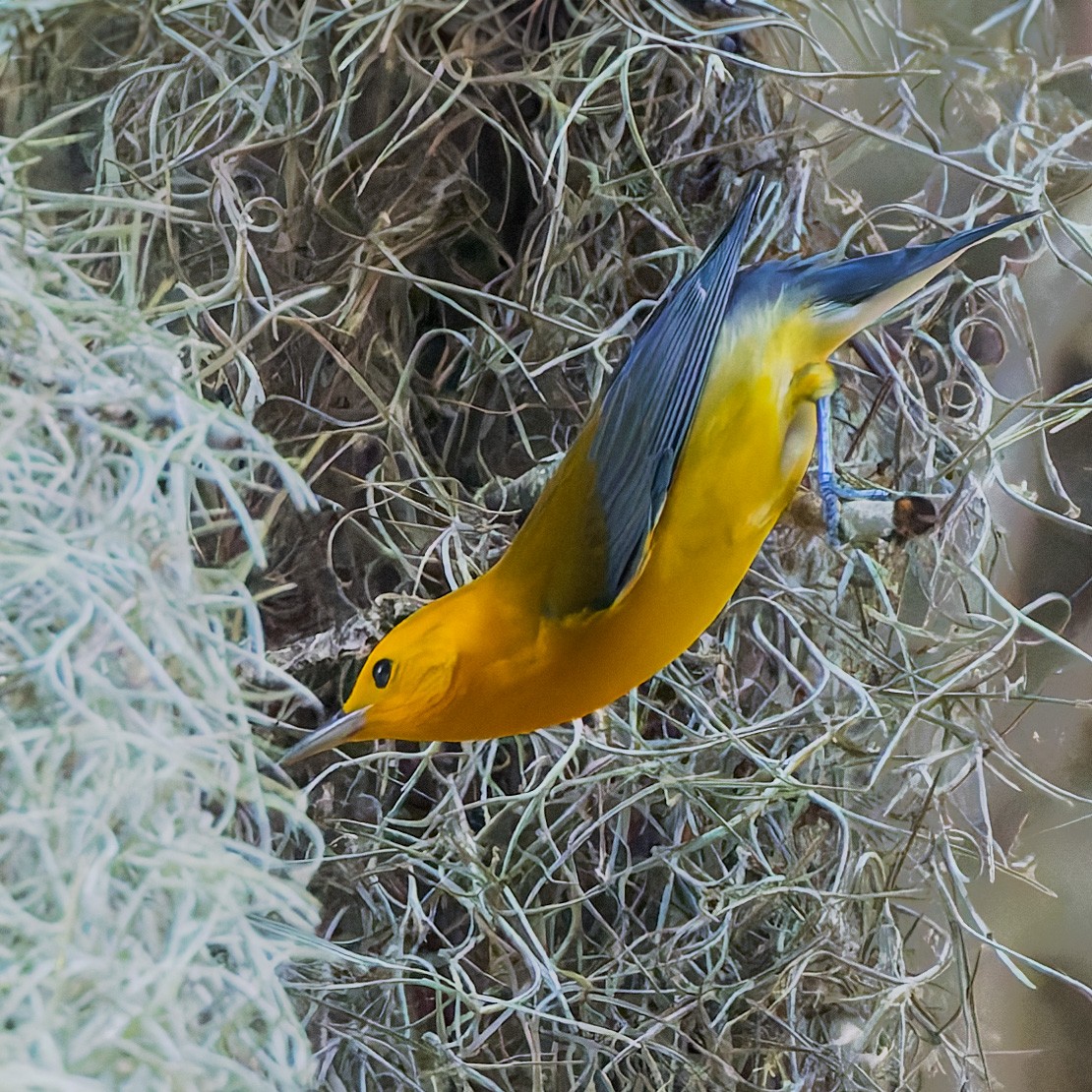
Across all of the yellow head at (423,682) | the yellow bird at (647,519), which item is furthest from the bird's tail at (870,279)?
the yellow head at (423,682)

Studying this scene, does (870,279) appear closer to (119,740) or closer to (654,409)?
(654,409)

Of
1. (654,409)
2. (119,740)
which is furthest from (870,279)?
(119,740)

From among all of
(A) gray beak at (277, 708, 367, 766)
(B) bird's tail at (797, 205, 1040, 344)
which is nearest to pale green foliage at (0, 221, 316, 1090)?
(A) gray beak at (277, 708, 367, 766)

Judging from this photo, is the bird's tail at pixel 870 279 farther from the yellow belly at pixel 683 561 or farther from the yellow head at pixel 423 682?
the yellow head at pixel 423 682

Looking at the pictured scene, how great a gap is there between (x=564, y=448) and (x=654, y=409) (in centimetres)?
10

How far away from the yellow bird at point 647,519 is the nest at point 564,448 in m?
0.07

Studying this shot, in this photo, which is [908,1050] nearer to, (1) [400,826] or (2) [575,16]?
(1) [400,826]

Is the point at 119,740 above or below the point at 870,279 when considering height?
below

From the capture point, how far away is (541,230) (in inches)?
22.0

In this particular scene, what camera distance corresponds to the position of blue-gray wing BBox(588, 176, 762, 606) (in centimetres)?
43

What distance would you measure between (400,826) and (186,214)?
35 centimetres

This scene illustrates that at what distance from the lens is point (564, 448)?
0.54m

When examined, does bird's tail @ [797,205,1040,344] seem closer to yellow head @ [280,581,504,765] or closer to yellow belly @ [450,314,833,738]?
yellow belly @ [450,314,833,738]

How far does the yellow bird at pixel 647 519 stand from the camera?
1.41 ft
